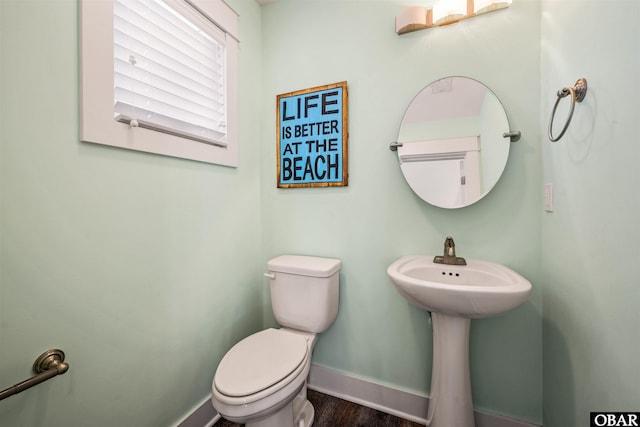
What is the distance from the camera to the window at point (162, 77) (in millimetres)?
877

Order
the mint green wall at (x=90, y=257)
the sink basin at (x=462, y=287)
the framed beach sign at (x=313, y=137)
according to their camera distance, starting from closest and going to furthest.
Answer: the mint green wall at (x=90, y=257)
the sink basin at (x=462, y=287)
the framed beach sign at (x=313, y=137)

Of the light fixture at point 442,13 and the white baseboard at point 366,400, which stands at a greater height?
the light fixture at point 442,13

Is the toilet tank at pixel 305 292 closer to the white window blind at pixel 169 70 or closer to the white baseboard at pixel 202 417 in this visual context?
the white baseboard at pixel 202 417

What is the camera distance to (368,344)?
1.45m

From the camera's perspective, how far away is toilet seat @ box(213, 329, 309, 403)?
0.91 meters

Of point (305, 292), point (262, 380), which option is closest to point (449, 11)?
point (305, 292)

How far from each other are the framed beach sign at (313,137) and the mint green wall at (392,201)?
0.19ft

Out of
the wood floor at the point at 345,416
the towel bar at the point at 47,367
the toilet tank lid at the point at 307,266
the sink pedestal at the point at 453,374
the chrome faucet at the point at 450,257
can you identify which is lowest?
the wood floor at the point at 345,416

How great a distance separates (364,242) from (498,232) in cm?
64

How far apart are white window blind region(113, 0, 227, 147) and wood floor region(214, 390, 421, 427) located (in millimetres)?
1514

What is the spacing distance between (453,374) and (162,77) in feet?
5.92

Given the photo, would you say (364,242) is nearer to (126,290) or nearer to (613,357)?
(613,357)

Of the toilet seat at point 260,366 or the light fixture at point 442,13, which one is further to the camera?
the light fixture at point 442,13

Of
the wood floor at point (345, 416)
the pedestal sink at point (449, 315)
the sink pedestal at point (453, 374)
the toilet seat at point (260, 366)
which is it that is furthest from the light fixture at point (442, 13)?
the wood floor at point (345, 416)
